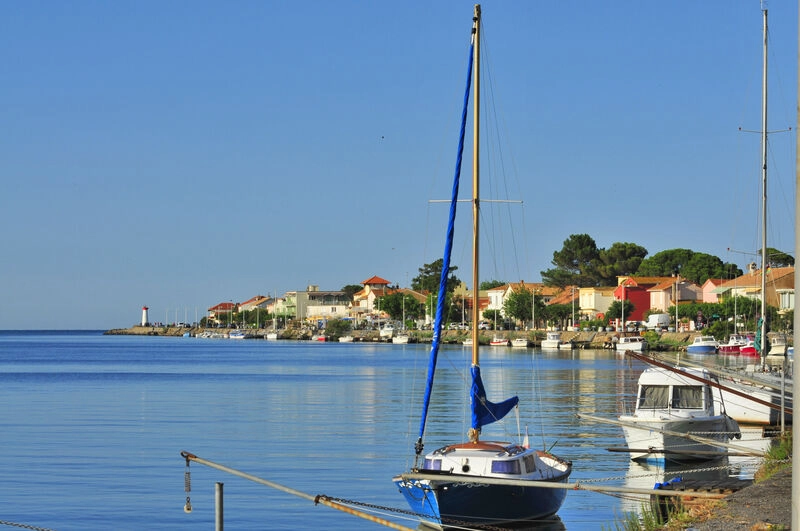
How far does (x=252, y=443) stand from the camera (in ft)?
138

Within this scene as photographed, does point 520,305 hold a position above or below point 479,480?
above

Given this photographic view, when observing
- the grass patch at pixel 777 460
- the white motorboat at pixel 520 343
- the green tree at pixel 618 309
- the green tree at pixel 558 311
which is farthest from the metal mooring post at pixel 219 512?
the green tree at pixel 558 311

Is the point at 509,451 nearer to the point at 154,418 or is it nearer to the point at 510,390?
the point at 154,418

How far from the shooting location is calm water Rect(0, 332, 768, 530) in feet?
91.8

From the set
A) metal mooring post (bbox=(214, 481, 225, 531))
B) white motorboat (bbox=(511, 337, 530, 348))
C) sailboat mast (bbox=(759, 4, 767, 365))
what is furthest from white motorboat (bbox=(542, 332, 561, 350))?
metal mooring post (bbox=(214, 481, 225, 531))

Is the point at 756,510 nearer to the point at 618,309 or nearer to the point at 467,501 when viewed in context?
the point at 467,501

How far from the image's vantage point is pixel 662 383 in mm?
35250

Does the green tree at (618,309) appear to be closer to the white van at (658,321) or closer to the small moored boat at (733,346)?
the white van at (658,321)

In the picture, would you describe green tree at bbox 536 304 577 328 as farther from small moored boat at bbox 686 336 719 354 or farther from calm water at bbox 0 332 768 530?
calm water at bbox 0 332 768 530

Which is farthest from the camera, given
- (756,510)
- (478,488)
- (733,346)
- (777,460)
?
(733,346)

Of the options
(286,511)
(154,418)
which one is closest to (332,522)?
(286,511)

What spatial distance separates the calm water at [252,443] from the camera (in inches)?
1102

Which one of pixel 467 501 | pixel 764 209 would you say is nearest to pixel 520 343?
pixel 764 209

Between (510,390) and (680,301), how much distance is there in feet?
379
